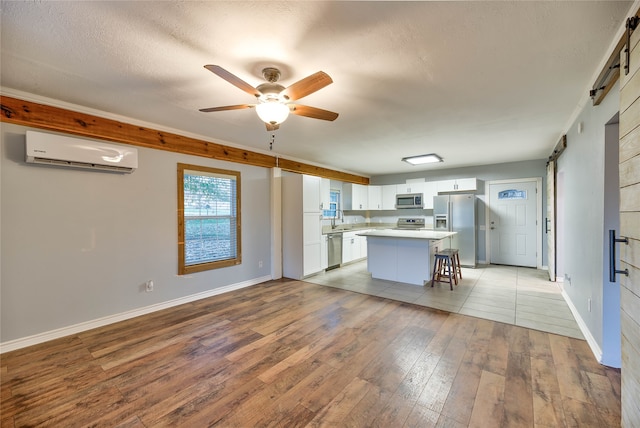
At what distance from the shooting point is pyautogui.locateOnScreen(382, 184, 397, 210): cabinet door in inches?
292

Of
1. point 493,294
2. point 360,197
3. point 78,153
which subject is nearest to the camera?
point 78,153

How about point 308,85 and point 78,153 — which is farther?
point 78,153

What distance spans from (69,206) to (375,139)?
154 inches

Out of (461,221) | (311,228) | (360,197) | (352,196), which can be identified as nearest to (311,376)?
(311,228)

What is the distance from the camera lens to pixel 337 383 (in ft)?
6.61

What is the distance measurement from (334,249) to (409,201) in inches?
101

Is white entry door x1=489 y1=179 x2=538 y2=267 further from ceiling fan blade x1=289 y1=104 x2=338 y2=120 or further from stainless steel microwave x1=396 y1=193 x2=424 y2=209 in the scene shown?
ceiling fan blade x1=289 y1=104 x2=338 y2=120

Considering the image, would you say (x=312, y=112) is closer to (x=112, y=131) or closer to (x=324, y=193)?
(x=112, y=131)

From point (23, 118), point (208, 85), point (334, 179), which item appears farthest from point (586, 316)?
point (23, 118)

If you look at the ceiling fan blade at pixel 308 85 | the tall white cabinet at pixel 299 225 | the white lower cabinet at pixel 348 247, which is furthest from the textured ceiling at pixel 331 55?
the white lower cabinet at pixel 348 247

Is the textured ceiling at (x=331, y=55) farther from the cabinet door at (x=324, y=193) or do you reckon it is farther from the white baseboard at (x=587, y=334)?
the cabinet door at (x=324, y=193)

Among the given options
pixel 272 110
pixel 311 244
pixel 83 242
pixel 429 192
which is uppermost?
pixel 272 110

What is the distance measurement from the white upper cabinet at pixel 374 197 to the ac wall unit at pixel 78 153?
5872mm

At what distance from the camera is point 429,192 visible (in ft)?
22.1
